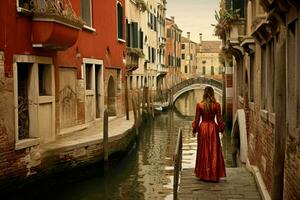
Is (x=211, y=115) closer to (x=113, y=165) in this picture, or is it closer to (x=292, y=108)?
(x=292, y=108)

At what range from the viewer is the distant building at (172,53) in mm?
43750

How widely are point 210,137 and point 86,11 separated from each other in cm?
844

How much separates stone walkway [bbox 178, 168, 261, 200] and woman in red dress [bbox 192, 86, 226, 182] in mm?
196

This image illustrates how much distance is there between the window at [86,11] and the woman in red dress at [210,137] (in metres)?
7.73

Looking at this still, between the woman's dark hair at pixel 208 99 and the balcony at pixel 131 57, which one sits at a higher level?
the balcony at pixel 131 57

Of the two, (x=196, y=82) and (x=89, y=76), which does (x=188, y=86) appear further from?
(x=89, y=76)

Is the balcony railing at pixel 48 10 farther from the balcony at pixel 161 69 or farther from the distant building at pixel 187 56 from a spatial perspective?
the distant building at pixel 187 56

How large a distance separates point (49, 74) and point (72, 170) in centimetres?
217

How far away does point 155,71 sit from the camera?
112ft

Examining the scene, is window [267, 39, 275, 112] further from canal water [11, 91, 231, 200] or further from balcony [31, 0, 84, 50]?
balcony [31, 0, 84, 50]

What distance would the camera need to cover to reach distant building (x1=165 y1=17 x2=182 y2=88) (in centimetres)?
4375

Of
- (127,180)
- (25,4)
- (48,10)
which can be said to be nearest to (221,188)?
(127,180)

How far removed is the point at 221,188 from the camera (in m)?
6.52

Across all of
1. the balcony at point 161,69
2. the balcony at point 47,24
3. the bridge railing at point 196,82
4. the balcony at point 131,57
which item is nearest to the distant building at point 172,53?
the balcony at point 161,69
